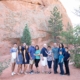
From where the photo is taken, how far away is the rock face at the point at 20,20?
1043 inches

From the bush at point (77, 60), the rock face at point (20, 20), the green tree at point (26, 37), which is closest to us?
the bush at point (77, 60)

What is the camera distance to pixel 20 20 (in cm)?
2848

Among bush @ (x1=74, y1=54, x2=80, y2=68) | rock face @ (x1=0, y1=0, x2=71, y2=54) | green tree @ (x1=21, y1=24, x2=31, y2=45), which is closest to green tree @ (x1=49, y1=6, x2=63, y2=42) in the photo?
rock face @ (x1=0, y1=0, x2=71, y2=54)

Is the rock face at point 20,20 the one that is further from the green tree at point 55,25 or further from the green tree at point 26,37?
the green tree at point 26,37

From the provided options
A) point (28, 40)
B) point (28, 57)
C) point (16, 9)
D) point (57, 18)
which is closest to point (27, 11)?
point (16, 9)

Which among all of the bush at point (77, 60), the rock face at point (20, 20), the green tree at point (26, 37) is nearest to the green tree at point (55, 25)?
the rock face at point (20, 20)

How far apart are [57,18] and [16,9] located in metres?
7.17

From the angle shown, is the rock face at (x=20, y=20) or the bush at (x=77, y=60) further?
the rock face at (x=20, y=20)

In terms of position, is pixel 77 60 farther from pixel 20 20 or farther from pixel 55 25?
pixel 20 20

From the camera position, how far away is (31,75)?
10.8 meters

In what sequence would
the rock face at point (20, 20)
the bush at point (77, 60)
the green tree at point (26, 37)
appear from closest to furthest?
the bush at point (77, 60)
the green tree at point (26, 37)
the rock face at point (20, 20)

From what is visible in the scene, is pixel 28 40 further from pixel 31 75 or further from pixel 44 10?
pixel 31 75

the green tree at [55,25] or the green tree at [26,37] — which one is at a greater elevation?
the green tree at [55,25]

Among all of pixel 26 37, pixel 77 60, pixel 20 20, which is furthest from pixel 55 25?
pixel 77 60
